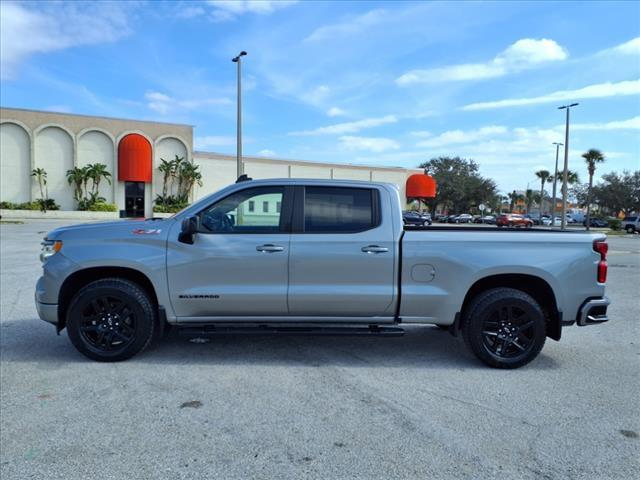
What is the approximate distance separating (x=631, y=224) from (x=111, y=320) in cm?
4988

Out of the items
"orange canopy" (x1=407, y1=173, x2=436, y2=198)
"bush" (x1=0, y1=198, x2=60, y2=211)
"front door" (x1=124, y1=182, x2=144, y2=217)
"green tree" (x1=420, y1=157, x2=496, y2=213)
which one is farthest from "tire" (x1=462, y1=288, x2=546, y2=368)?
"green tree" (x1=420, y1=157, x2=496, y2=213)

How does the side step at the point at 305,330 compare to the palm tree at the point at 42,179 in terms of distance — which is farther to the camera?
the palm tree at the point at 42,179

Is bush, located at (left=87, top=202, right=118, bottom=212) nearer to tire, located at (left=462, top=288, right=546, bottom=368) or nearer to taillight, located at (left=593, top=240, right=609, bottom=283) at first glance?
→ tire, located at (left=462, top=288, right=546, bottom=368)

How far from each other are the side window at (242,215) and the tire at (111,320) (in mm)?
986

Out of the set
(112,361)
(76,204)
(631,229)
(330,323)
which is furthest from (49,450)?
(631,229)

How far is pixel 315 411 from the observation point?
380 cm

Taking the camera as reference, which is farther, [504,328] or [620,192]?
[620,192]

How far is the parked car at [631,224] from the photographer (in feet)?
141

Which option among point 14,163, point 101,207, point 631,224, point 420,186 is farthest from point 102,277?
point 420,186

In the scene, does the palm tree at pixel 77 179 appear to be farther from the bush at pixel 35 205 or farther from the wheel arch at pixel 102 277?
the wheel arch at pixel 102 277

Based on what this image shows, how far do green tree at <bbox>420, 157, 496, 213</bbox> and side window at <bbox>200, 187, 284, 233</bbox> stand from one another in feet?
254

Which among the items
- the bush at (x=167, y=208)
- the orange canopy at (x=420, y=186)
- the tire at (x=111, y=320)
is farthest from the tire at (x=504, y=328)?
the orange canopy at (x=420, y=186)

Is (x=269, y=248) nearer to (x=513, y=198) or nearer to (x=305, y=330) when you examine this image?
(x=305, y=330)

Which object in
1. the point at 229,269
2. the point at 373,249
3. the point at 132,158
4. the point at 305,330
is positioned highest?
the point at 132,158
